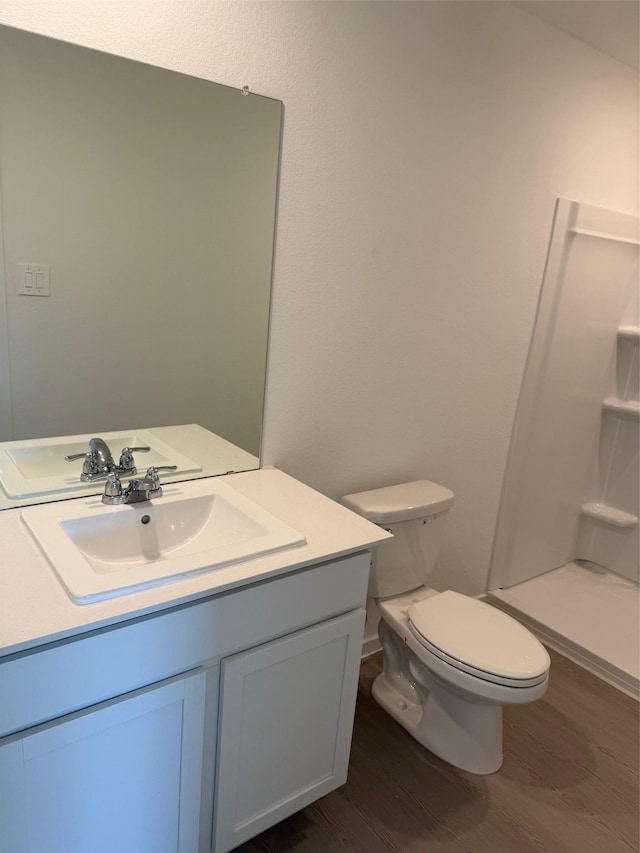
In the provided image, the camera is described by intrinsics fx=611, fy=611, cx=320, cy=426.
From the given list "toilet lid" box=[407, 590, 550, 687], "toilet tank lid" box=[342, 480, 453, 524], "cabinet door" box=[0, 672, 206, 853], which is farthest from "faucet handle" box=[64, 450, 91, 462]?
"toilet lid" box=[407, 590, 550, 687]

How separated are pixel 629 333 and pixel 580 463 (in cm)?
64

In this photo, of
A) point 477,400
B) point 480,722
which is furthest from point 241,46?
point 480,722

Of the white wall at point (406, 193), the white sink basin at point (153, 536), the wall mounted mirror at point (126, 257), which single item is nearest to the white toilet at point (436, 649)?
the white wall at point (406, 193)

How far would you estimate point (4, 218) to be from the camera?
1315 mm

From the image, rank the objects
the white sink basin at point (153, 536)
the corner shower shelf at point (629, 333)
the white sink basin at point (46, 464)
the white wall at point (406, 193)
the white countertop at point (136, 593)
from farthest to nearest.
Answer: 1. the corner shower shelf at point (629, 333)
2. the white wall at point (406, 193)
3. the white sink basin at point (46, 464)
4. the white sink basin at point (153, 536)
5. the white countertop at point (136, 593)

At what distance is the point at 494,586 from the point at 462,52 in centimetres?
210

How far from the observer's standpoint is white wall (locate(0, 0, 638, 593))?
1.56 m

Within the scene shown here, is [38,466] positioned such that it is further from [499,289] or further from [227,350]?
[499,289]

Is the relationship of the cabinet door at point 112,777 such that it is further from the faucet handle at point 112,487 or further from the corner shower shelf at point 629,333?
the corner shower shelf at point 629,333

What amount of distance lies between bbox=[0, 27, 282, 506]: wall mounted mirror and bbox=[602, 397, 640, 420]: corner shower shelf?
190 centimetres

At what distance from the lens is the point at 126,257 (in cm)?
149

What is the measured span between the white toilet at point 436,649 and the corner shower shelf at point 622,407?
47.9 inches

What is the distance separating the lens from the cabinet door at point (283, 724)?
1304 mm

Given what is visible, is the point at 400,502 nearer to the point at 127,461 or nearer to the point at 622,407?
the point at 127,461
